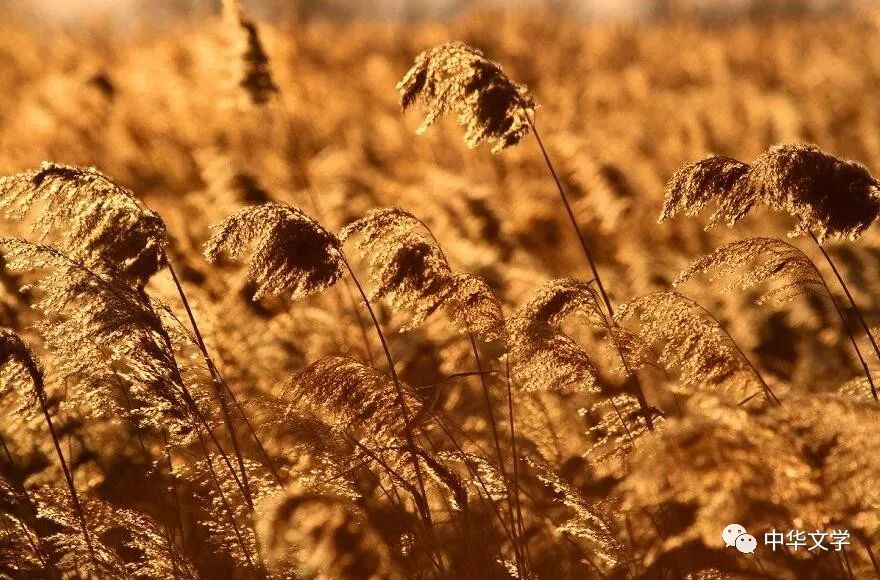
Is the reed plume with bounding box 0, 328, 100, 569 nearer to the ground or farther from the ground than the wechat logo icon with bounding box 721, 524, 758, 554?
farther from the ground

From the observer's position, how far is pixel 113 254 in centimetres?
343

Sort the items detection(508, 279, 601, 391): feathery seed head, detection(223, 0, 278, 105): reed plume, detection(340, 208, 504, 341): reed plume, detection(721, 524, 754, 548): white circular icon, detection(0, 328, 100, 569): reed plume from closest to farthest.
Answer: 1. detection(0, 328, 100, 569): reed plume
2. detection(721, 524, 754, 548): white circular icon
3. detection(508, 279, 601, 391): feathery seed head
4. detection(340, 208, 504, 341): reed plume
5. detection(223, 0, 278, 105): reed plume

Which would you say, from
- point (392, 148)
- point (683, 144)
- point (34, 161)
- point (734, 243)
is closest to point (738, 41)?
point (683, 144)

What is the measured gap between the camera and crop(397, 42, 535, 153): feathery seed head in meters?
3.76

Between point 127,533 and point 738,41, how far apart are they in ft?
56.0

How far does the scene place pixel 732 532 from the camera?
130 inches

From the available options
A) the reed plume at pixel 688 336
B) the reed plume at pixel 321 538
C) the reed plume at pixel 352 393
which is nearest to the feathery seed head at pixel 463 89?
the reed plume at pixel 688 336

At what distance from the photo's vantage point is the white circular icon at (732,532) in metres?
3.30

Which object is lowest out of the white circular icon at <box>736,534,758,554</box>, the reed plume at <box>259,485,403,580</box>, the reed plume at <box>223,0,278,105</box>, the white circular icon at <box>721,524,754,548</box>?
the white circular icon at <box>736,534,758,554</box>

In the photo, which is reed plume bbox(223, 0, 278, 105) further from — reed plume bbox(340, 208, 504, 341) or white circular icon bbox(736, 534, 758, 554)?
white circular icon bbox(736, 534, 758, 554)

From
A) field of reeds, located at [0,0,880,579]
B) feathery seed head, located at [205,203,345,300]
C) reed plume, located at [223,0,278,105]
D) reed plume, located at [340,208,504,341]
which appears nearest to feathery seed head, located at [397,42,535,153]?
field of reeds, located at [0,0,880,579]

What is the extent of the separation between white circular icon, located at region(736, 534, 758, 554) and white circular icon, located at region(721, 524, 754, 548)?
0.04ft

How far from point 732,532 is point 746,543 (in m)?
0.06

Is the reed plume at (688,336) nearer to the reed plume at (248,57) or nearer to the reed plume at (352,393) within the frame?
the reed plume at (352,393)
